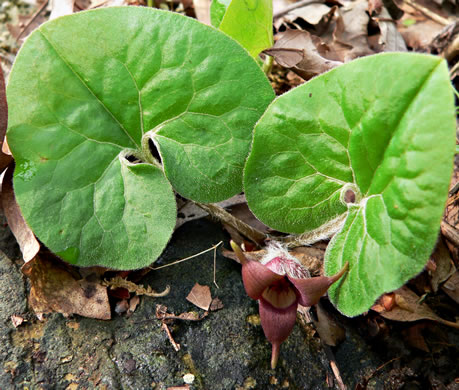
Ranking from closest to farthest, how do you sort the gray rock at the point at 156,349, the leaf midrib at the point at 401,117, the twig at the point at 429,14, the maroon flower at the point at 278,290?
the leaf midrib at the point at 401,117 → the maroon flower at the point at 278,290 → the gray rock at the point at 156,349 → the twig at the point at 429,14

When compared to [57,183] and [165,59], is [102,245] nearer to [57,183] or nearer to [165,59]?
[57,183]

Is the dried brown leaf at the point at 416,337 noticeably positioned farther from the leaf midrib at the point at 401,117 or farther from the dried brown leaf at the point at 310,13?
the dried brown leaf at the point at 310,13

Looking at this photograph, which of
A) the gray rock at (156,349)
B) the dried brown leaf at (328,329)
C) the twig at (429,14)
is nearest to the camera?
the gray rock at (156,349)

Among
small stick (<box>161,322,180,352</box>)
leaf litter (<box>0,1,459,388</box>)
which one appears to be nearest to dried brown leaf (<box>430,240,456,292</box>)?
leaf litter (<box>0,1,459,388</box>)

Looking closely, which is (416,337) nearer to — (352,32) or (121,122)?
(121,122)

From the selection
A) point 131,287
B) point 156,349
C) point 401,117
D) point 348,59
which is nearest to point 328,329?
point 156,349

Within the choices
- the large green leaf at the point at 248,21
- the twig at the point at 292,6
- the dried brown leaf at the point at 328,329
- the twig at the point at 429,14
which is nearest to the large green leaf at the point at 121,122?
the large green leaf at the point at 248,21
